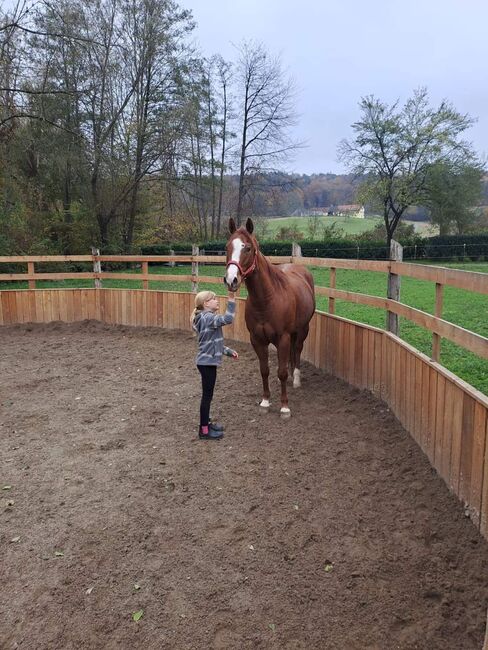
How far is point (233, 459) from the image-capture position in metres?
3.87

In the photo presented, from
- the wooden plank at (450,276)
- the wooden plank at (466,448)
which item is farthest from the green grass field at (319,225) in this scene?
the wooden plank at (466,448)

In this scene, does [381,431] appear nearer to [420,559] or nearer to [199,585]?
[420,559]

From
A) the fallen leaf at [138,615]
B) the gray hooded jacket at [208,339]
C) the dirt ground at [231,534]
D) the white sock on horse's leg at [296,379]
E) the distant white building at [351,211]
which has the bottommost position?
the fallen leaf at [138,615]

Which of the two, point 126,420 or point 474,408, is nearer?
point 474,408

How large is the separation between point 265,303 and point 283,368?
0.69 m

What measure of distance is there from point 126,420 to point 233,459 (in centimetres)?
142

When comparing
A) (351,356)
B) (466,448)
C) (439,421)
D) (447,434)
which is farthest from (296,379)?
(466,448)

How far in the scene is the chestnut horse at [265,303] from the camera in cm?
451

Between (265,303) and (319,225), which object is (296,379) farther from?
(319,225)

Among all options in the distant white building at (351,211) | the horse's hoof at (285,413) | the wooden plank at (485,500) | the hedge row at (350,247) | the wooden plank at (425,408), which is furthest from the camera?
the distant white building at (351,211)

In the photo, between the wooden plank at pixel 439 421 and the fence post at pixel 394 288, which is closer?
the wooden plank at pixel 439 421

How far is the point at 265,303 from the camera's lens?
486 cm

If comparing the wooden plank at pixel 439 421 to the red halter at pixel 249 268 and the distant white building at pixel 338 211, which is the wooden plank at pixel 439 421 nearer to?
the red halter at pixel 249 268

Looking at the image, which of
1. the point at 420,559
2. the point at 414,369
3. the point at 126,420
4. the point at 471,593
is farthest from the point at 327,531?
the point at 126,420
